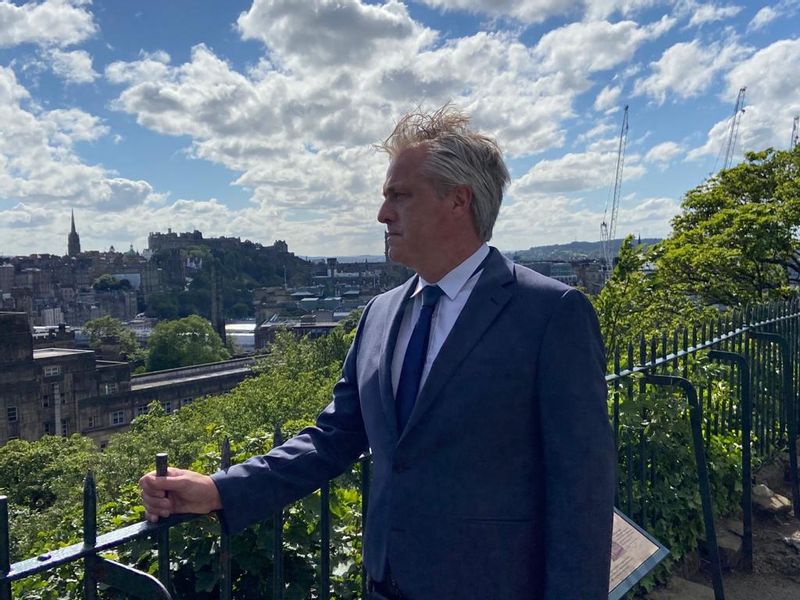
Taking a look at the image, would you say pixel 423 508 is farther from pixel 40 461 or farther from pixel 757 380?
pixel 40 461

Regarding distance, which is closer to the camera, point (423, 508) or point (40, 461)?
point (423, 508)

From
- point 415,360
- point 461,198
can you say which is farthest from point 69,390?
point 461,198

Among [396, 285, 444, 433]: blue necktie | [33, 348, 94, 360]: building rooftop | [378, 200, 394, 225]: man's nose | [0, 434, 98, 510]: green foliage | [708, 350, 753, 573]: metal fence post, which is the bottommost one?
[0, 434, 98, 510]: green foliage

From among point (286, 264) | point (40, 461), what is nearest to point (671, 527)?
point (40, 461)

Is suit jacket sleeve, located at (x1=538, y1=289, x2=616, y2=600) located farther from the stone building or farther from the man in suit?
the stone building

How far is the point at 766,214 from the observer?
12.6 metres

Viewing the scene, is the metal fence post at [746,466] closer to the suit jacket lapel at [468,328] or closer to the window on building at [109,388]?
the suit jacket lapel at [468,328]

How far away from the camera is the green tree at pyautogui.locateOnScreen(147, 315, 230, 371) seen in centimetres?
6912

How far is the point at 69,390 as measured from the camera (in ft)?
143

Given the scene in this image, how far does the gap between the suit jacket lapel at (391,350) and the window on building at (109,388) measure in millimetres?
46993

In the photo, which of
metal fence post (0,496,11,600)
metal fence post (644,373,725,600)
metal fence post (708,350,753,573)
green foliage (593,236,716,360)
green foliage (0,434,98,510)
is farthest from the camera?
green foliage (0,434,98,510)

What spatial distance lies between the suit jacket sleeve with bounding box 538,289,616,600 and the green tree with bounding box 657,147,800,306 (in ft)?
37.6

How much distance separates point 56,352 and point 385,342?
50.8 metres

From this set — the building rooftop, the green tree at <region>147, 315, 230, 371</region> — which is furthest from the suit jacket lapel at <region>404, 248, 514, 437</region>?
the green tree at <region>147, 315, 230, 371</region>
